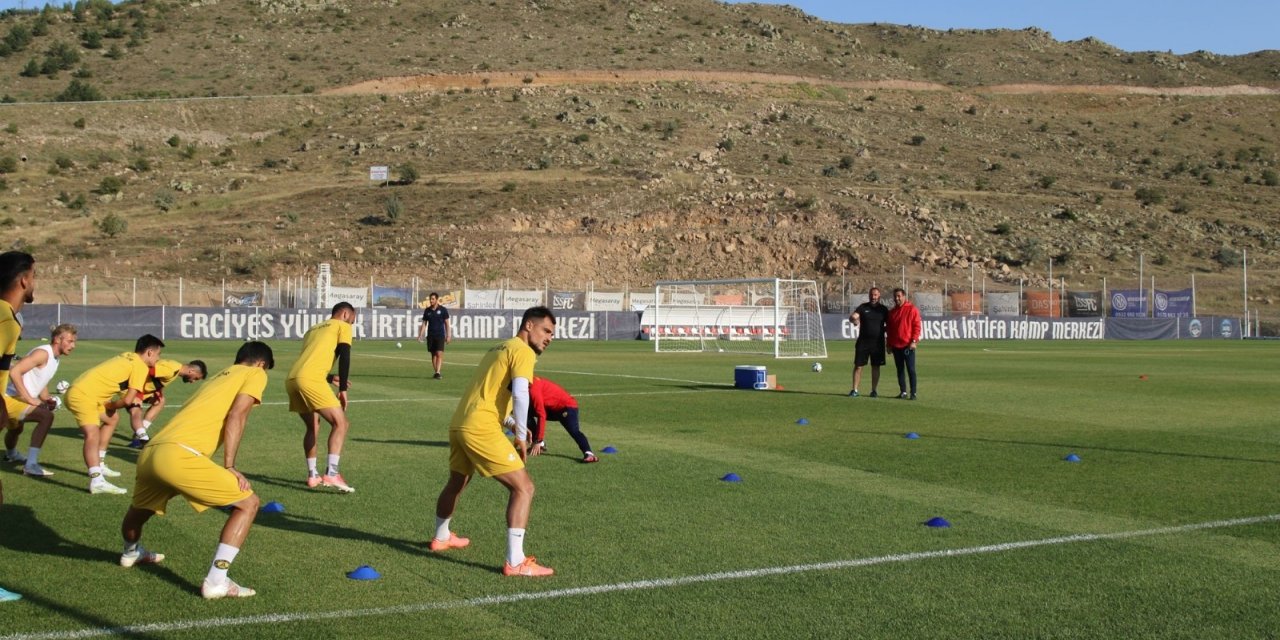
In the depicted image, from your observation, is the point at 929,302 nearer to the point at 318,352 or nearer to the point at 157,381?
the point at 318,352

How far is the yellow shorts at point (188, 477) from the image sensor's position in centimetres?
721

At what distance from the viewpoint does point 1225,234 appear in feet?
279

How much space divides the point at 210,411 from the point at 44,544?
7.08ft

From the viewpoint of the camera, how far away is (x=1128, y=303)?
67000mm

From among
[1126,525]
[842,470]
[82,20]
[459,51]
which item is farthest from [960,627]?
[82,20]

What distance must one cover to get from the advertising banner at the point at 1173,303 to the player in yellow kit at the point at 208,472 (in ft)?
219

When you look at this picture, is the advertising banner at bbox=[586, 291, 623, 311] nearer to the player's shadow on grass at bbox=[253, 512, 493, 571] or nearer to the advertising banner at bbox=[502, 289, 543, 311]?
the advertising banner at bbox=[502, 289, 543, 311]

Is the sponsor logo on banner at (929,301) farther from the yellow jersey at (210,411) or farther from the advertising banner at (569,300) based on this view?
the yellow jersey at (210,411)

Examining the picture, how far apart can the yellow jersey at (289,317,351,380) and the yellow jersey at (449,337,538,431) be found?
3.70m

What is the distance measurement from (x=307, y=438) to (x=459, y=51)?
112 m

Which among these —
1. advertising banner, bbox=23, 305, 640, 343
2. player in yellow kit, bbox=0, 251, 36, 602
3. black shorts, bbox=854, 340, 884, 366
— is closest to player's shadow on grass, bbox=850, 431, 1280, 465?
black shorts, bbox=854, 340, 884, 366

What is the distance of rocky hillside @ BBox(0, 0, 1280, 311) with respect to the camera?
76.7 m

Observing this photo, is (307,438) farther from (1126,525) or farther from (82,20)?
(82,20)

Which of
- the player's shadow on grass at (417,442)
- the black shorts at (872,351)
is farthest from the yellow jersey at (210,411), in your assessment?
the black shorts at (872,351)
